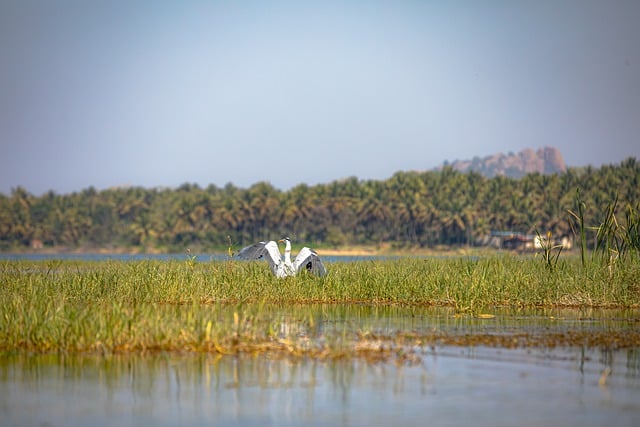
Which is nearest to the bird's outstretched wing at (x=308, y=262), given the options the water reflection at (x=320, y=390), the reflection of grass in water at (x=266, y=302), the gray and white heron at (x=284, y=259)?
the gray and white heron at (x=284, y=259)

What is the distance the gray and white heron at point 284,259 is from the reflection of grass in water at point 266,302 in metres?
0.36

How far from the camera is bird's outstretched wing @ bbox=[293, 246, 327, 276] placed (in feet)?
66.3

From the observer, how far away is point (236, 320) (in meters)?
12.7

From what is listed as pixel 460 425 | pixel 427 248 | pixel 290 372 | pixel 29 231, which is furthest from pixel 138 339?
pixel 29 231

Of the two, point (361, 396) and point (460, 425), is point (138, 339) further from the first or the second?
point (460, 425)

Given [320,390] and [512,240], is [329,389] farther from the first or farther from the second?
[512,240]

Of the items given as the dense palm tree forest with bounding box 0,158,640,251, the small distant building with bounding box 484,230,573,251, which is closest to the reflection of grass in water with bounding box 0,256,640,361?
the small distant building with bounding box 484,230,573,251

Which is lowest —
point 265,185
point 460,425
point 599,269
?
point 460,425

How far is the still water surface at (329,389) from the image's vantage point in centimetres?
916

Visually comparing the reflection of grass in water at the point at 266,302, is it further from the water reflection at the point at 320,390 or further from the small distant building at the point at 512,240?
the small distant building at the point at 512,240

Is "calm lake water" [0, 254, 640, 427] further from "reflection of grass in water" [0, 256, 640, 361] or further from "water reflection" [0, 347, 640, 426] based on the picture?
"reflection of grass in water" [0, 256, 640, 361]

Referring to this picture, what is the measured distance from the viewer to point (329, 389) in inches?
408

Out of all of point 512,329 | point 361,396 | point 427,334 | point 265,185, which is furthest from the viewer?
point 265,185

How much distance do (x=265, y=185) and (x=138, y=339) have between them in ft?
301
